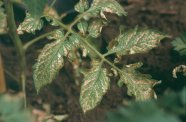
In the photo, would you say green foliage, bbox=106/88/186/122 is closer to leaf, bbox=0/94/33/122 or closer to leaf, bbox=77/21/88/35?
leaf, bbox=0/94/33/122

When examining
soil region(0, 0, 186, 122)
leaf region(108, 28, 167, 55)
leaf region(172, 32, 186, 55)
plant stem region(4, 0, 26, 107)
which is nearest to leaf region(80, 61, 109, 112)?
leaf region(108, 28, 167, 55)

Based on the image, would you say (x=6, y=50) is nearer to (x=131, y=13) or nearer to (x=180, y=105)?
(x=131, y=13)

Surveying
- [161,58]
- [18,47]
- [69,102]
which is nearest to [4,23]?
[18,47]

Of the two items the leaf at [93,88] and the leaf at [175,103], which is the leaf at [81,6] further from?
the leaf at [175,103]

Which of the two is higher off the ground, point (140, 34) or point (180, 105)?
point (180, 105)

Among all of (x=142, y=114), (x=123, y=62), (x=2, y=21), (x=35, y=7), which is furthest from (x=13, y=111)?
(x=123, y=62)
